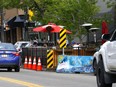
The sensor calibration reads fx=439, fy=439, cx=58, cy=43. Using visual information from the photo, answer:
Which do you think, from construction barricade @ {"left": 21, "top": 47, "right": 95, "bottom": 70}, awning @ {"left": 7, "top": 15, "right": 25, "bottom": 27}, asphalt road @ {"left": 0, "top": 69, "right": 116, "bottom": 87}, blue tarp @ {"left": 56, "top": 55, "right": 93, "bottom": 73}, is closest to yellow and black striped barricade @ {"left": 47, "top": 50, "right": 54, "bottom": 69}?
construction barricade @ {"left": 21, "top": 47, "right": 95, "bottom": 70}

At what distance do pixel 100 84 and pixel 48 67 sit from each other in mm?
14294

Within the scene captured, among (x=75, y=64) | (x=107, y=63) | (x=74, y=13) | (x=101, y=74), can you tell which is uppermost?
(x=74, y=13)

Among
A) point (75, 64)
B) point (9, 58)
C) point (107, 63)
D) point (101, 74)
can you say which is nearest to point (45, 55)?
point (75, 64)

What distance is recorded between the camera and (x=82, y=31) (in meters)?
34.1

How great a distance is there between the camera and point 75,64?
24062mm

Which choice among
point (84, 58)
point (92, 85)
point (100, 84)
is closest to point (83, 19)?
point (84, 58)

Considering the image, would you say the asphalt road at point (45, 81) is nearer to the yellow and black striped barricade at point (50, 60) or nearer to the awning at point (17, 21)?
the yellow and black striped barricade at point (50, 60)

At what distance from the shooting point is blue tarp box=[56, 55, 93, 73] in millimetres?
23770

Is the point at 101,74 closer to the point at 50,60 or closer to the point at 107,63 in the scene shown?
the point at 107,63

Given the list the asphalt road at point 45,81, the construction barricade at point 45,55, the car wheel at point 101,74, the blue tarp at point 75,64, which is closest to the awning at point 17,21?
the construction barricade at point 45,55

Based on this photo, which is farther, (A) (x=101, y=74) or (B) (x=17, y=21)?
(B) (x=17, y=21)

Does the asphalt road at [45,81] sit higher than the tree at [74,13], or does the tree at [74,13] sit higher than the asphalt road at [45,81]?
the tree at [74,13]

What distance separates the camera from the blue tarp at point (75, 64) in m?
23.8

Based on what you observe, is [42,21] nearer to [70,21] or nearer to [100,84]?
[70,21]
